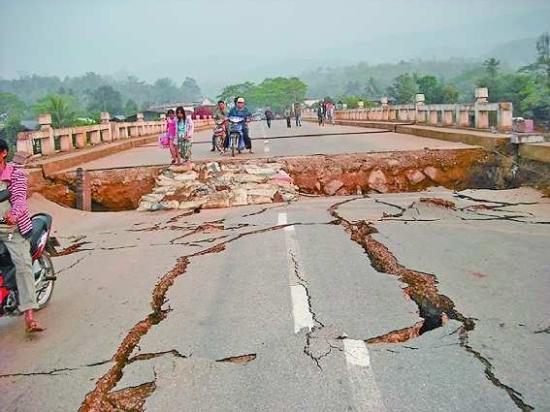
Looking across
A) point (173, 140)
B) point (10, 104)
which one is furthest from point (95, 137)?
point (10, 104)

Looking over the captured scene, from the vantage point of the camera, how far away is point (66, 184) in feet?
41.4

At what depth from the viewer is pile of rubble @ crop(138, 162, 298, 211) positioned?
439 inches

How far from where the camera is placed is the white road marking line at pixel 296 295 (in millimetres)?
4468

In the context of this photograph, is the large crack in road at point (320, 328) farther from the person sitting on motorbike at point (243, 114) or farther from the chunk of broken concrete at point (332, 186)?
the person sitting on motorbike at point (243, 114)

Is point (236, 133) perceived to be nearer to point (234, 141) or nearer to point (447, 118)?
point (234, 141)

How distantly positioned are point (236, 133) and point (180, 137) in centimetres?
254

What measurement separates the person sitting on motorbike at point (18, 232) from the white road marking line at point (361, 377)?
2.67m

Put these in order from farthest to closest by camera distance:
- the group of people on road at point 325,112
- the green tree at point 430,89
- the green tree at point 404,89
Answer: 1. the green tree at point 404,89
2. the green tree at point 430,89
3. the group of people on road at point 325,112

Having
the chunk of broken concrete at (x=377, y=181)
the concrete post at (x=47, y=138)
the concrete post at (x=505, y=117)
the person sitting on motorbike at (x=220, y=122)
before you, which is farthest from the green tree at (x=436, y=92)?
the concrete post at (x=47, y=138)

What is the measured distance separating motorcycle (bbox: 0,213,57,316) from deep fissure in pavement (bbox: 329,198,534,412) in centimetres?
299

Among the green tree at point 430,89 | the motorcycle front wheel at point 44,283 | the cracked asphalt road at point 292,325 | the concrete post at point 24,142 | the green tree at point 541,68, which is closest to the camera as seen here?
the cracked asphalt road at point 292,325

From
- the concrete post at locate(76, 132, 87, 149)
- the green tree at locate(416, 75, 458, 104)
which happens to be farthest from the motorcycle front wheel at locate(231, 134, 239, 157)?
the green tree at locate(416, 75, 458, 104)

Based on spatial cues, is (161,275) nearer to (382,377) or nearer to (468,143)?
(382,377)

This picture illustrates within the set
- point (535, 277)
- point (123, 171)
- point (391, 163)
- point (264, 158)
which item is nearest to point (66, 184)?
point (123, 171)
